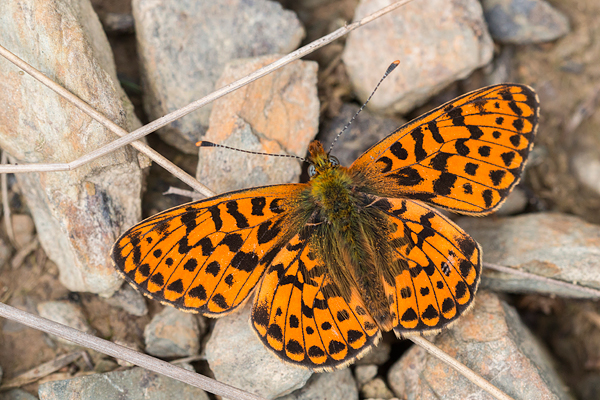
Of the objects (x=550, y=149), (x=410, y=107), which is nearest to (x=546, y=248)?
(x=550, y=149)

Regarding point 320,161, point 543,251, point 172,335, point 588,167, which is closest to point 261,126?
point 320,161

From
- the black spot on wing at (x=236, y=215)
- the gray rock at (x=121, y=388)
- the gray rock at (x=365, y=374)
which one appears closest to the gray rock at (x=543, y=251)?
the gray rock at (x=365, y=374)

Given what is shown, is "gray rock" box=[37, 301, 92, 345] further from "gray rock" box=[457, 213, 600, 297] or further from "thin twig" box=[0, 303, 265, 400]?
"gray rock" box=[457, 213, 600, 297]

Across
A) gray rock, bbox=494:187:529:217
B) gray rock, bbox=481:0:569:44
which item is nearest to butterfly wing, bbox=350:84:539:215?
gray rock, bbox=494:187:529:217

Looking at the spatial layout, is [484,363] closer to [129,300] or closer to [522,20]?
[129,300]

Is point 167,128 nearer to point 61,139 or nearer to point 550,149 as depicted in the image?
point 61,139
